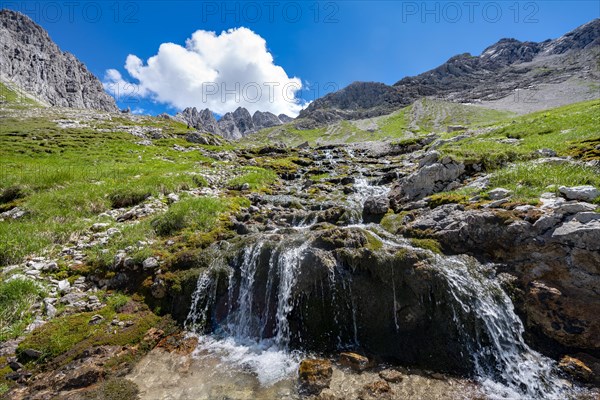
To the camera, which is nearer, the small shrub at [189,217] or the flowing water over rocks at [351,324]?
the flowing water over rocks at [351,324]

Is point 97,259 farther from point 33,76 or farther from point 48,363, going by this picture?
point 33,76

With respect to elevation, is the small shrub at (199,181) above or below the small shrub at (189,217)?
above

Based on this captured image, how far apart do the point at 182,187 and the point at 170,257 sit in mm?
9295

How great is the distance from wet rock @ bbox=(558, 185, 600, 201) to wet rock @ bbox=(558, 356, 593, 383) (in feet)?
17.8

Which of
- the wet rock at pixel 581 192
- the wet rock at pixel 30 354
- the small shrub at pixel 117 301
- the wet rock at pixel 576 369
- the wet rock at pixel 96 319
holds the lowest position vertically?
the wet rock at pixel 30 354

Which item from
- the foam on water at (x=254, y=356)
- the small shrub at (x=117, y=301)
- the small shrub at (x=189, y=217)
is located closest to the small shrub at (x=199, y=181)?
the small shrub at (x=189, y=217)

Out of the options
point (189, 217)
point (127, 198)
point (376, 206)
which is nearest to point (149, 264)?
point (189, 217)

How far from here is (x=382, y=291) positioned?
Answer: 31.9 feet

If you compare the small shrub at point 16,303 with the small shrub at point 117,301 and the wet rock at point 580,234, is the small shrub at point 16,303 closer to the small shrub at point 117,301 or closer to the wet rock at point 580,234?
the small shrub at point 117,301

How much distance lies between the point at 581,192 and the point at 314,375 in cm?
1106

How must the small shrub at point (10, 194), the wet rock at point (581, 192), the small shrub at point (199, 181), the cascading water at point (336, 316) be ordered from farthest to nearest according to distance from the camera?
the small shrub at point (199, 181)
the small shrub at point (10, 194)
the wet rock at point (581, 192)
the cascading water at point (336, 316)

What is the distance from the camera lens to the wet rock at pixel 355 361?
817cm

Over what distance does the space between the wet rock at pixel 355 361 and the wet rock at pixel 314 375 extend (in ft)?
1.58

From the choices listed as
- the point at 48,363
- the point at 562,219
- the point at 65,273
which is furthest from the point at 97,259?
the point at 562,219
